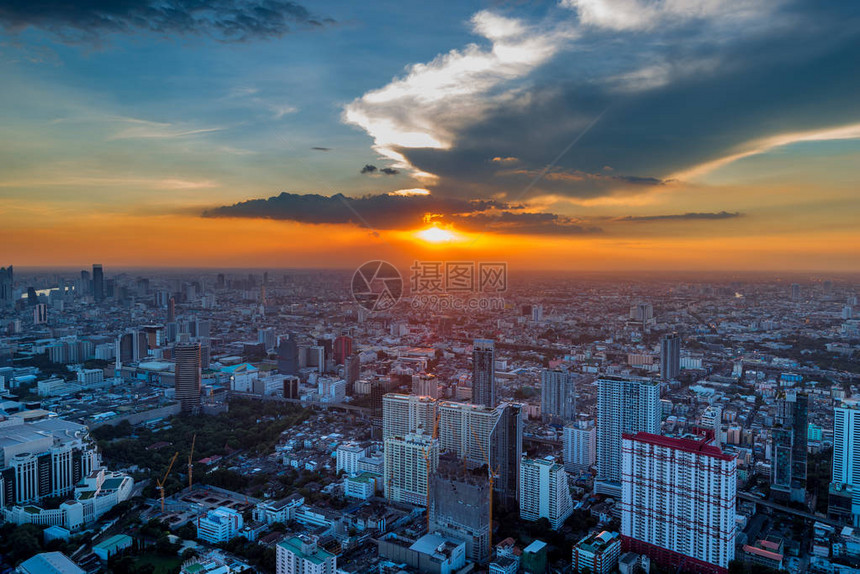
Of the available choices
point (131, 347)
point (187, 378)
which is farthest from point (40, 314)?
point (187, 378)

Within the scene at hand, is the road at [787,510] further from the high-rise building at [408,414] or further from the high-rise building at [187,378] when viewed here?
the high-rise building at [187,378]

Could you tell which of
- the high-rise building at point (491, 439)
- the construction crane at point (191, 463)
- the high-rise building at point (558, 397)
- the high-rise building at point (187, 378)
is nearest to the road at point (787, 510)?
the high-rise building at point (491, 439)

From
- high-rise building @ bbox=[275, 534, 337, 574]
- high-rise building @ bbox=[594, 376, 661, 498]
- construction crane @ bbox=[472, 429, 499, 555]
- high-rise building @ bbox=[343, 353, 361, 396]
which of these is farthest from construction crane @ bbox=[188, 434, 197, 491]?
high-rise building @ bbox=[594, 376, 661, 498]

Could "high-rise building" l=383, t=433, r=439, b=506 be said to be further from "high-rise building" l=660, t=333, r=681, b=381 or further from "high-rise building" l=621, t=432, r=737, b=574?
"high-rise building" l=660, t=333, r=681, b=381

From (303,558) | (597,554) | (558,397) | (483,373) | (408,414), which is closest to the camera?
(303,558)

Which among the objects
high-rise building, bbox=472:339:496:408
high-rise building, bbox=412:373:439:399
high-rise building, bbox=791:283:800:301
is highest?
high-rise building, bbox=791:283:800:301

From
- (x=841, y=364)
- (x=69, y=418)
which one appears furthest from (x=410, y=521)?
(x=841, y=364)

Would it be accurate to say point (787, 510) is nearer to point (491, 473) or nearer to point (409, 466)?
A: point (491, 473)
